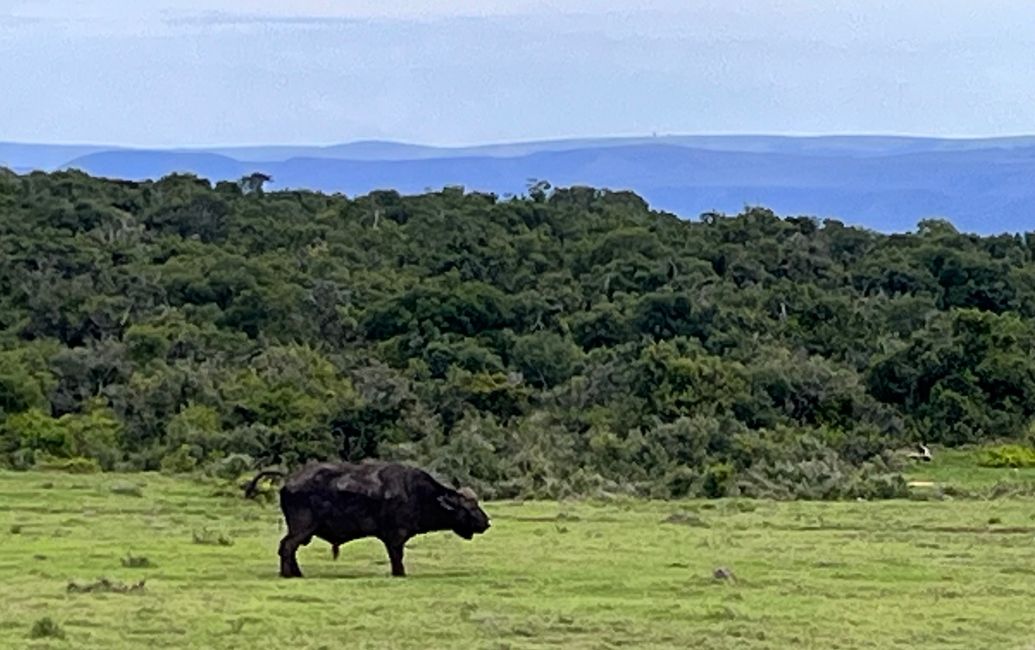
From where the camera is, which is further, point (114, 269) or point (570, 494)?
point (114, 269)

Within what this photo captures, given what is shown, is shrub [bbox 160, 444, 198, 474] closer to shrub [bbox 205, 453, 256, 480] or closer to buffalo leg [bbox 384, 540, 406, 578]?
shrub [bbox 205, 453, 256, 480]

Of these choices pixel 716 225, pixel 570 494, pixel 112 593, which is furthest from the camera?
pixel 716 225

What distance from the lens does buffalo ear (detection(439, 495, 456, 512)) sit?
20750 millimetres

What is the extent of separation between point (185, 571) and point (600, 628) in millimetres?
5861

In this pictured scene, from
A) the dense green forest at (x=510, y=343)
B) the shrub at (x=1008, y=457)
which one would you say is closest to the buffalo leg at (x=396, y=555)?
the dense green forest at (x=510, y=343)

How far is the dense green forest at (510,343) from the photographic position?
3978cm

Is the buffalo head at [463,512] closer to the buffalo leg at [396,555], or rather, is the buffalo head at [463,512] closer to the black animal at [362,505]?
the black animal at [362,505]

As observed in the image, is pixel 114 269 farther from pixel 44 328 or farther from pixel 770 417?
pixel 770 417

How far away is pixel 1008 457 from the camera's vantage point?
40.5m

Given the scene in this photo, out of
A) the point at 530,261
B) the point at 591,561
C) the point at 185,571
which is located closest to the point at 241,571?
the point at 185,571

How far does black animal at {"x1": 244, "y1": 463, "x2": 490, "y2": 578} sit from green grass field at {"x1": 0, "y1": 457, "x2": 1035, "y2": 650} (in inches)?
17.4

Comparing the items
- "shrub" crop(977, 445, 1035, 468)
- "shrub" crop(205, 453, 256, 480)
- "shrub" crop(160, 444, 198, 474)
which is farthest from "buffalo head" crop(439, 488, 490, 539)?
"shrub" crop(977, 445, 1035, 468)

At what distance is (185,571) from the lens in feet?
66.3

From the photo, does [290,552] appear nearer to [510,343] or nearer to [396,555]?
[396,555]
